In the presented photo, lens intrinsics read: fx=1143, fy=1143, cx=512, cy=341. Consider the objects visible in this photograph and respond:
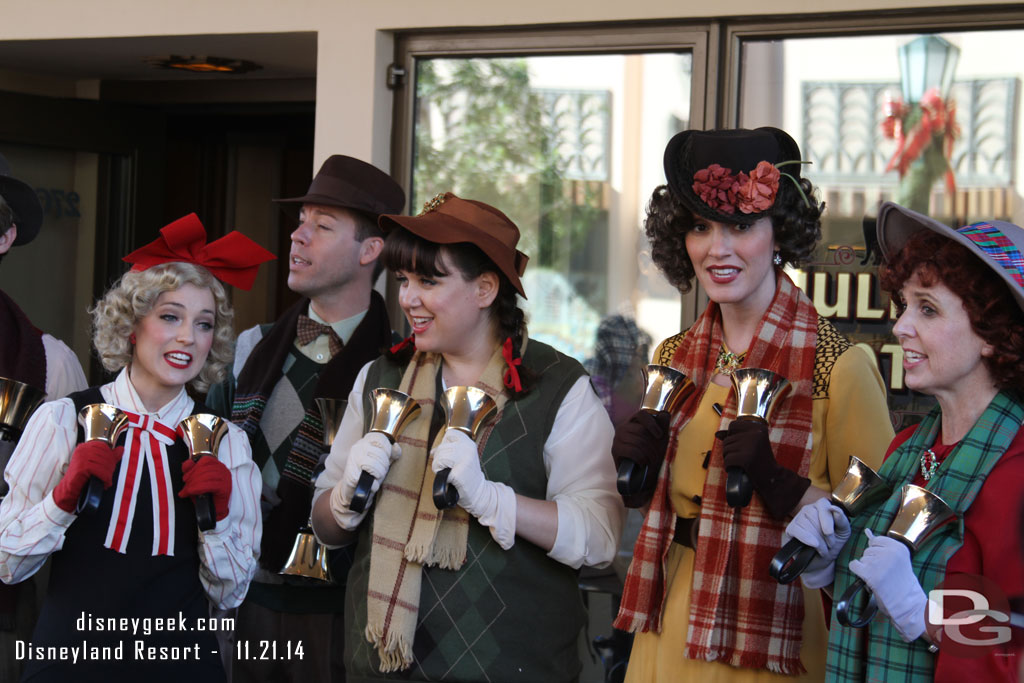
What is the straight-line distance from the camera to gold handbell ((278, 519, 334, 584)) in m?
3.19

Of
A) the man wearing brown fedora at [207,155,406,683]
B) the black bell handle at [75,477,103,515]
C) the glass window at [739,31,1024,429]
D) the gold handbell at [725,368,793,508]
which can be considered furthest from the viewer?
the glass window at [739,31,1024,429]

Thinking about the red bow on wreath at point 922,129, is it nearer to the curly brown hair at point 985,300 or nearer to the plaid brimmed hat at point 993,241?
the plaid brimmed hat at point 993,241

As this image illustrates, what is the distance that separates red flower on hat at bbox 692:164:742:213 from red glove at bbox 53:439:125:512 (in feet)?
4.94

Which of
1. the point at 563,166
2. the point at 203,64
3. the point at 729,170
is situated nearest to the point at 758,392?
the point at 729,170

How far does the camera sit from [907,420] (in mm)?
3877

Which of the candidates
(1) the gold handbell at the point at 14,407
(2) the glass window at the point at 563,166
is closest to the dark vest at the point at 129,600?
(1) the gold handbell at the point at 14,407

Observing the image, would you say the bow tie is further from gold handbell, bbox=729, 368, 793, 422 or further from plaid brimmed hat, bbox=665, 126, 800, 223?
gold handbell, bbox=729, 368, 793, 422

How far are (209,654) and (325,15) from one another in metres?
2.57

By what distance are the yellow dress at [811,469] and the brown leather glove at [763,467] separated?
0.17 metres

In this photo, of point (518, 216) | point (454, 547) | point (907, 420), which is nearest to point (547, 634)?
point (454, 547)

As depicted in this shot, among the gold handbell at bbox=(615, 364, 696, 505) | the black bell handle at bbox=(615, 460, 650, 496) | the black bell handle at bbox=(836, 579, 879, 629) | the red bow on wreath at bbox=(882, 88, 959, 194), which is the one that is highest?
the red bow on wreath at bbox=(882, 88, 959, 194)

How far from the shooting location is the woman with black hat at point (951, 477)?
2.01m

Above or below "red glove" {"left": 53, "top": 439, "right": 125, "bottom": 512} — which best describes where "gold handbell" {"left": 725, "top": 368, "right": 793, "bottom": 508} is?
above

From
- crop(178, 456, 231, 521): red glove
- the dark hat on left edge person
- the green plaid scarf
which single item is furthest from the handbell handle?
the dark hat on left edge person
